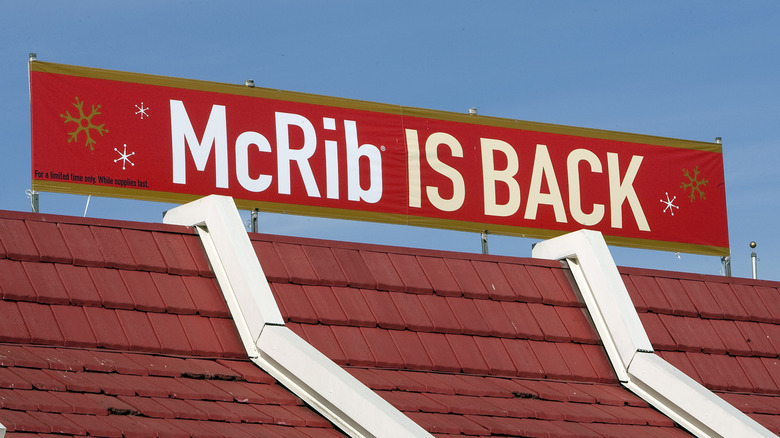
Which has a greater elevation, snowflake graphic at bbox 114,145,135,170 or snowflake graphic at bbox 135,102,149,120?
snowflake graphic at bbox 135,102,149,120

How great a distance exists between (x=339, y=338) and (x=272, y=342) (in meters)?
0.94

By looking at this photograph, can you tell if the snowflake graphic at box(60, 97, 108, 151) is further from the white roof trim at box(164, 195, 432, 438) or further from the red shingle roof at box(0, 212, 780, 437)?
the red shingle roof at box(0, 212, 780, 437)

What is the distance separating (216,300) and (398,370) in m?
1.84

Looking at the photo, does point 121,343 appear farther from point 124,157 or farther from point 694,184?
point 694,184

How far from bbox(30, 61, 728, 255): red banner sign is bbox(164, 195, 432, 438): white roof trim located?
5.13ft

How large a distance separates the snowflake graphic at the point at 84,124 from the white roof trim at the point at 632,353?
509 cm

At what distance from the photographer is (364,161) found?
50.4 feet

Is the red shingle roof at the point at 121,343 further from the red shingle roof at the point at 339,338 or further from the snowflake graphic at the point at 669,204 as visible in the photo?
the snowflake graphic at the point at 669,204

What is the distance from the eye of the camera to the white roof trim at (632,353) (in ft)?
40.2

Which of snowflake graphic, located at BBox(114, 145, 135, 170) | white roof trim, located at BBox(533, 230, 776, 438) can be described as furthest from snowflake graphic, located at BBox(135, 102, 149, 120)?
white roof trim, located at BBox(533, 230, 776, 438)

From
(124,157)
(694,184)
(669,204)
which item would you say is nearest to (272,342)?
(124,157)

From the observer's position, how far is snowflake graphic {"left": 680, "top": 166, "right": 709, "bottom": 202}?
1723cm

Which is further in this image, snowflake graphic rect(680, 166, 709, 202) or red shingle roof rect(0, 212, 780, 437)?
snowflake graphic rect(680, 166, 709, 202)

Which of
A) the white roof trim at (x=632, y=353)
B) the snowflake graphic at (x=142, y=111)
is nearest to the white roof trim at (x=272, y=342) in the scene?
the snowflake graphic at (x=142, y=111)
